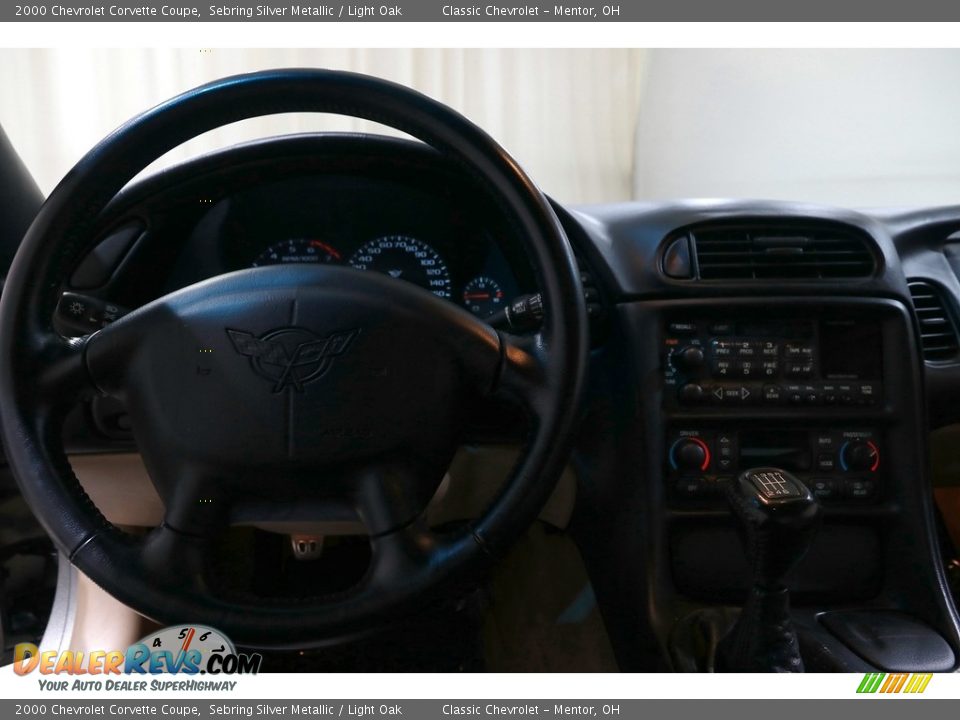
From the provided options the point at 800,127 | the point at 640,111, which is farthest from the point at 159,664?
the point at 800,127

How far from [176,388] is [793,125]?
1.36 meters

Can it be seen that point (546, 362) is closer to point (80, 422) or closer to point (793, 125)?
point (80, 422)

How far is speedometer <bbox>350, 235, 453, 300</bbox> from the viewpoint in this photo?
3.09 ft

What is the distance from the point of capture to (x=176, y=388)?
0.63m

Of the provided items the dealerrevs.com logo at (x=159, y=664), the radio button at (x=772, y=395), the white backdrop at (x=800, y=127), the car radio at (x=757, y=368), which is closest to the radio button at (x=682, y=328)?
the car radio at (x=757, y=368)

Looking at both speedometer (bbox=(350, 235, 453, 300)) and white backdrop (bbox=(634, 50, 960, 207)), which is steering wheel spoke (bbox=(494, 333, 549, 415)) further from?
white backdrop (bbox=(634, 50, 960, 207))

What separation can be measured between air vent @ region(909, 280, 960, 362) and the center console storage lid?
0.35 metres

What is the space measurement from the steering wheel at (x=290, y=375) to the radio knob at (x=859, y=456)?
1.41ft

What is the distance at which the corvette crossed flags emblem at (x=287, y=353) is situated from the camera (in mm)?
616

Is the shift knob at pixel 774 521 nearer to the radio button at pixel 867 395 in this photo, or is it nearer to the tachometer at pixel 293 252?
the radio button at pixel 867 395

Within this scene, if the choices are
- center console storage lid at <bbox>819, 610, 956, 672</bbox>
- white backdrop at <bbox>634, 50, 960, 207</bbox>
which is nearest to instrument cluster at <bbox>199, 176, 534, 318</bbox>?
center console storage lid at <bbox>819, 610, 956, 672</bbox>

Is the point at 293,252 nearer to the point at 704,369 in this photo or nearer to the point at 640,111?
the point at 704,369

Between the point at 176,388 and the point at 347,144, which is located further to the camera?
the point at 347,144

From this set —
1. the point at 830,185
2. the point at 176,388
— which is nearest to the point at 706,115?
the point at 830,185
